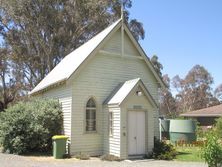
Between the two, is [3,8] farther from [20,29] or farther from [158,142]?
[158,142]

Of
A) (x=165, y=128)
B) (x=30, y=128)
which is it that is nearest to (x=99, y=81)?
(x=30, y=128)

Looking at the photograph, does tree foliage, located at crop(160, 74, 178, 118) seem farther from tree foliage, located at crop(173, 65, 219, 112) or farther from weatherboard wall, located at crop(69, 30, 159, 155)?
weatherboard wall, located at crop(69, 30, 159, 155)

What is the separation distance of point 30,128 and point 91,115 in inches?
140

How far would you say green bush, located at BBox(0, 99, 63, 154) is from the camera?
64.2 ft

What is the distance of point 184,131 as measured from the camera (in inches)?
1066

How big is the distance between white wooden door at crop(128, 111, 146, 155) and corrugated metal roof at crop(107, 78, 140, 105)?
3.03 ft

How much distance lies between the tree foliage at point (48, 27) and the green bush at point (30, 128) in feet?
67.9

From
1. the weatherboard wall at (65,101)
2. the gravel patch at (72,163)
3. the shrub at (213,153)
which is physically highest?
the weatherboard wall at (65,101)

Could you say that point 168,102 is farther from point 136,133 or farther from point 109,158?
point 109,158

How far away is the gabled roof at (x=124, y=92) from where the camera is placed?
1836 centimetres

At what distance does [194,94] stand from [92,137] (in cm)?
6214

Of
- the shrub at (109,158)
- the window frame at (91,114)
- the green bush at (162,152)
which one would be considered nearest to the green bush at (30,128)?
the window frame at (91,114)

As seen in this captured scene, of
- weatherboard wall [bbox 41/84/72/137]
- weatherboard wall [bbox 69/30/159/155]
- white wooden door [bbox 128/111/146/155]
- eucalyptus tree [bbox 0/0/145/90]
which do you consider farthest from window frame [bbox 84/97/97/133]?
eucalyptus tree [bbox 0/0/145/90]

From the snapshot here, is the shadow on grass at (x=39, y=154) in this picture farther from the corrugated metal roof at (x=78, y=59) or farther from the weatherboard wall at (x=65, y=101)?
the corrugated metal roof at (x=78, y=59)
